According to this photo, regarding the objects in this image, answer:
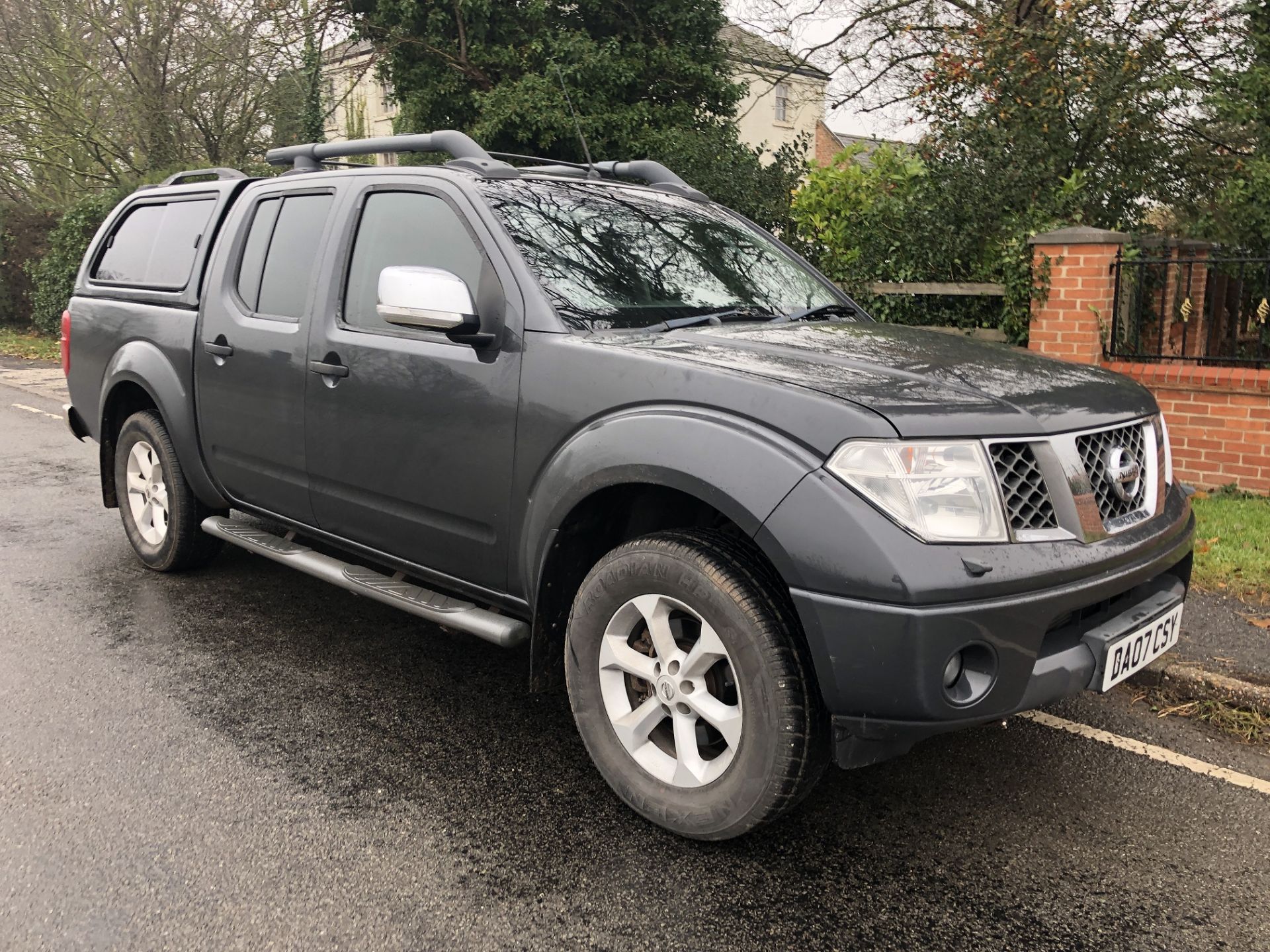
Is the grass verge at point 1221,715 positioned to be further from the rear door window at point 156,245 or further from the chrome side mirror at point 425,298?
the rear door window at point 156,245

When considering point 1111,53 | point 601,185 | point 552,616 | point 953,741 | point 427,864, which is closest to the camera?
point 427,864

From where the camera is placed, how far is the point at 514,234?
3.53 meters

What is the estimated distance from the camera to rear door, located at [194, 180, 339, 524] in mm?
4191

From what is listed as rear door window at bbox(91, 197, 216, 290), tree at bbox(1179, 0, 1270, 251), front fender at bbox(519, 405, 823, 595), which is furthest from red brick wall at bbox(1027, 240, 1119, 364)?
rear door window at bbox(91, 197, 216, 290)

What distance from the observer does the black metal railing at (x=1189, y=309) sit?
7133mm

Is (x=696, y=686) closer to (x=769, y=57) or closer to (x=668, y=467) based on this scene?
(x=668, y=467)

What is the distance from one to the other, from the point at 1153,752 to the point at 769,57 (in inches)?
595

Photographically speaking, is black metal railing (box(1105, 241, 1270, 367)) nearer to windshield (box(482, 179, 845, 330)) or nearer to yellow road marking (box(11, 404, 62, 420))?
windshield (box(482, 179, 845, 330))

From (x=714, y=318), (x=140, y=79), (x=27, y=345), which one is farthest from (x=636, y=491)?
(x=27, y=345)

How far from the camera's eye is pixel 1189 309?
25.2ft

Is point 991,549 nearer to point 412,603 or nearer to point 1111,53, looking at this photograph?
point 412,603

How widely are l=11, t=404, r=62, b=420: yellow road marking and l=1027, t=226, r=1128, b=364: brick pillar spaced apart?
9.75 meters

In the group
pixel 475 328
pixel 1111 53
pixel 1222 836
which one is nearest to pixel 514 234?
pixel 475 328

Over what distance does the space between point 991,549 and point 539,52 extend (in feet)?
52.6
